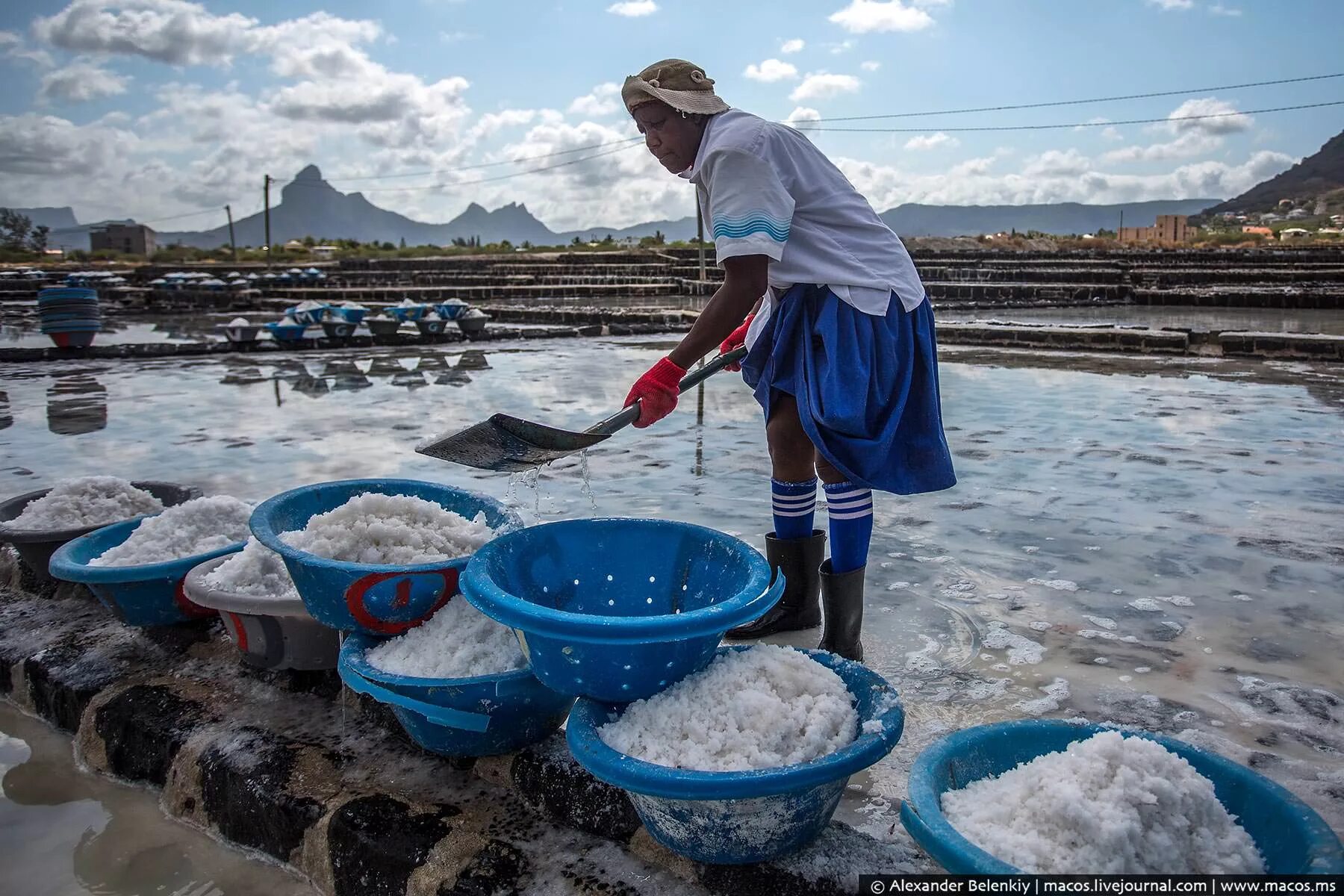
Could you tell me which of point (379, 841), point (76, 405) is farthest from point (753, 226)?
point (76, 405)

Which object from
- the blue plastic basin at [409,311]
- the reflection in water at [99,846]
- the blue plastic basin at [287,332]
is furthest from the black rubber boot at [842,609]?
the blue plastic basin at [409,311]

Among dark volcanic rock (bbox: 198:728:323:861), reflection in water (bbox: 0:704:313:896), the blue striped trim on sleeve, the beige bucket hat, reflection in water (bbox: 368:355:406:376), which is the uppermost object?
the beige bucket hat

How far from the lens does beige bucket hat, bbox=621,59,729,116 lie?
1.90 meters

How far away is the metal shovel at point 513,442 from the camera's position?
1802mm

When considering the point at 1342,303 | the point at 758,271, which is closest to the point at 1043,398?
the point at 758,271

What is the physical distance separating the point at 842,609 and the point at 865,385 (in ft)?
1.65

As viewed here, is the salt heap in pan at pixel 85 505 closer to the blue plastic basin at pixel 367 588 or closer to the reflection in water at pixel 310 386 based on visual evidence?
the blue plastic basin at pixel 367 588

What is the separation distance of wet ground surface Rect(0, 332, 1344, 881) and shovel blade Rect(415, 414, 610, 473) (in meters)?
0.80

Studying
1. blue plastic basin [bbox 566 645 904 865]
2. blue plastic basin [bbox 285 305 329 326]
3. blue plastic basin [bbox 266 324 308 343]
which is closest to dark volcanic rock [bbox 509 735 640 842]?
blue plastic basin [bbox 566 645 904 865]

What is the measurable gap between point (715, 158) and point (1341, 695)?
5.63 ft

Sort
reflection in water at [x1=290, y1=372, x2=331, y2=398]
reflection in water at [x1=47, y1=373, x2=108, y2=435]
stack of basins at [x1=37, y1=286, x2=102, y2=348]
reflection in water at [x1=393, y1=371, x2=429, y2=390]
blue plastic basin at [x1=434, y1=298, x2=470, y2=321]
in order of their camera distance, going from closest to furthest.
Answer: reflection in water at [x1=47, y1=373, x2=108, y2=435] < reflection in water at [x1=290, y1=372, x2=331, y2=398] < reflection in water at [x1=393, y1=371, x2=429, y2=390] < stack of basins at [x1=37, y1=286, x2=102, y2=348] < blue plastic basin at [x1=434, y1=298, x2=470, y2=321]

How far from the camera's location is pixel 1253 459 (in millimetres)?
4293

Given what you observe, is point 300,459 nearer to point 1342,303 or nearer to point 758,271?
point 758,271

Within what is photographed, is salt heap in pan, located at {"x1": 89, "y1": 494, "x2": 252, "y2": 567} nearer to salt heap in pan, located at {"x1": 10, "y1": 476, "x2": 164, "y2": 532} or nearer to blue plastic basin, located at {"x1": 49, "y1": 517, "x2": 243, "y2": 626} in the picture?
blue plastic basin, located at {"x1": 49, "y1": 517, "x2": 243, "y2": 626}
